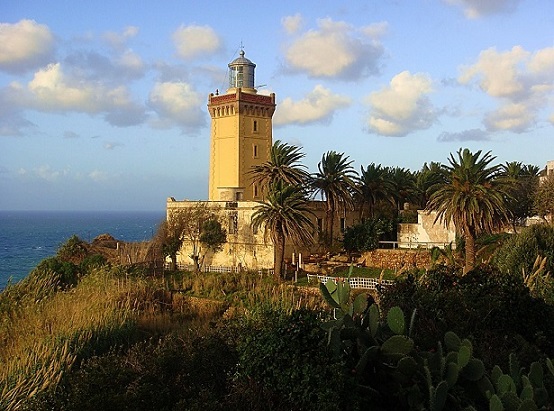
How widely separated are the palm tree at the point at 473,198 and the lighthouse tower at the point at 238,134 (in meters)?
17.4

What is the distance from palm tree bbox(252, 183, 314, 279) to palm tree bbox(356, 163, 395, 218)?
713 centimetres

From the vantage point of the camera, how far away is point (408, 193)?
38812mm

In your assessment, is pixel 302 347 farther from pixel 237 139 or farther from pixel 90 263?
pixel 237 139

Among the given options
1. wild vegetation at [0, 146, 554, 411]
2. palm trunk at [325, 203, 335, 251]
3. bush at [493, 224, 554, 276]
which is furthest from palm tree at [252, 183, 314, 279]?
bush at [493, 224, 554, 276]

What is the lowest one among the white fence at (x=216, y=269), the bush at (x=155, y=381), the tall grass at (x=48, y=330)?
the white fence at (x=216, y=269)

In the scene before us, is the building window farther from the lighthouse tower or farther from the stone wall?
the stone wall

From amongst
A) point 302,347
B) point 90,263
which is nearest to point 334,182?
point 90,263

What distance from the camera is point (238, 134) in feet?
132

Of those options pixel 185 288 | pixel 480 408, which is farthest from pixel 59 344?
pixel 185 288

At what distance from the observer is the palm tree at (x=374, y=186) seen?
3562cm

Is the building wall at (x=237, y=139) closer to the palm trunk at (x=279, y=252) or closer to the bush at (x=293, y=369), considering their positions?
the palm trunk at (x=279, y=252)

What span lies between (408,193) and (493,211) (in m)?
14.8

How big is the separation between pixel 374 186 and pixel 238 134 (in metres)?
10.1

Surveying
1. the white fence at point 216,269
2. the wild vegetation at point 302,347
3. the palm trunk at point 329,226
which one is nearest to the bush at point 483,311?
the wild vegetation at point 302,347
